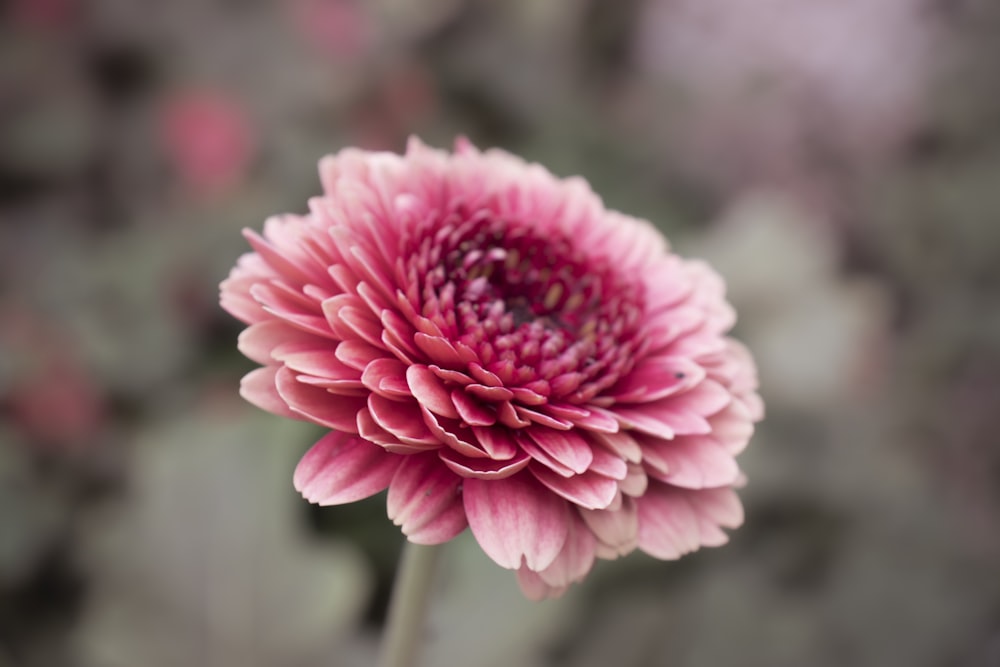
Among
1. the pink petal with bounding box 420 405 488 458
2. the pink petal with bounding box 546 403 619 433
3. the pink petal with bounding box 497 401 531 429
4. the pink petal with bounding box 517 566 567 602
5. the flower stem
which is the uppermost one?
the pink petal with bounding box 546 403 619 433

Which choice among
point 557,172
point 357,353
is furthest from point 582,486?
point 557,172

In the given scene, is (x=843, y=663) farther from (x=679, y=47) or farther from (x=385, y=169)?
(x=679, y=47)

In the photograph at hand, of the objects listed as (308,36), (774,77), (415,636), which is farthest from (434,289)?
(774,77)

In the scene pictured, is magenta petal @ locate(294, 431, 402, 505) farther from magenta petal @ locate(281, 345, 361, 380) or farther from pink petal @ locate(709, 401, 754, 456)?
pink petal @ locate(709, 401, 754, 456)

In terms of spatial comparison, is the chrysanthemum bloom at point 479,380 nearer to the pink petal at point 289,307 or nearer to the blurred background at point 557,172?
the pink petal at point 289,307

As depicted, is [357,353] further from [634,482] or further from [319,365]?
[634,482]

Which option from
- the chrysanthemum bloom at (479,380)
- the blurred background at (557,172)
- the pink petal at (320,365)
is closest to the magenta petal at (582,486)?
the chrysanthemum bloom at (479,380)

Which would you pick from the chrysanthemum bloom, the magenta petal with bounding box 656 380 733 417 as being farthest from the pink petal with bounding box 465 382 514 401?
the magenta petal with bounding box 656 380 733 417
